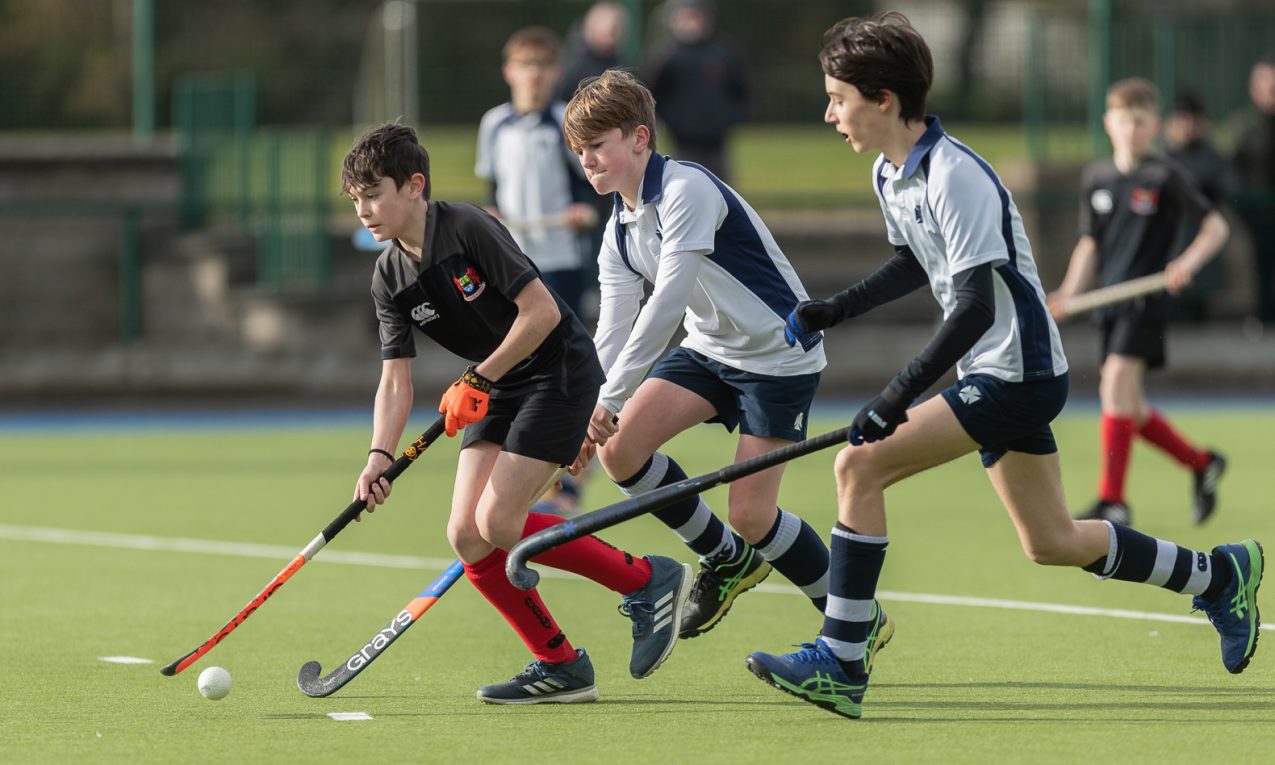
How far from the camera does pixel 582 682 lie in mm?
5047

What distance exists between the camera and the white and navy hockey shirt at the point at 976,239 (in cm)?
454

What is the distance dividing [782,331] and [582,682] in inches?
41.6

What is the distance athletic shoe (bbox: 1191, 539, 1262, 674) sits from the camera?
5.08 m

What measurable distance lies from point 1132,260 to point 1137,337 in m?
0.32

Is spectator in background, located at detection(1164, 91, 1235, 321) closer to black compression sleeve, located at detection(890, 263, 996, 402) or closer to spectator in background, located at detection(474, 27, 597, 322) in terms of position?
spectator in background, located at detection(474, 27, 597, 322)

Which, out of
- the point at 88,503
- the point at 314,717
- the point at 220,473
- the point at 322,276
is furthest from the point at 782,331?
the point at 322,276

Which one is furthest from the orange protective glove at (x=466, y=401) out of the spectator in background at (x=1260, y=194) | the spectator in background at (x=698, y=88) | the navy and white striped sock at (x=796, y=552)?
the spectator in background at (x=1260, y=194)

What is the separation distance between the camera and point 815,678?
4695mm

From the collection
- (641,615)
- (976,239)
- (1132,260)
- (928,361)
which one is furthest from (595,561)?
(1132,260)

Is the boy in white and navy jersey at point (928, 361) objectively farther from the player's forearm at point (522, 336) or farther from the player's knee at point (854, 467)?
the player's forearm at point (522, 336)

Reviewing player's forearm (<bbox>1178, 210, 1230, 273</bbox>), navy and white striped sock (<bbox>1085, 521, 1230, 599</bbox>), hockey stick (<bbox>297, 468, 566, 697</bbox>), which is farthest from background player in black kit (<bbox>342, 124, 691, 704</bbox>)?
player's forearm (<bbox>1178, 210, 1230, 273</bbox>)

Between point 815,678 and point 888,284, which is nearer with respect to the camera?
point 815,678

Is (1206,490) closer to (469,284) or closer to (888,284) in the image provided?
(888,284)

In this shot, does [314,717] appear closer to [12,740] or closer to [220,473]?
[12,740]
